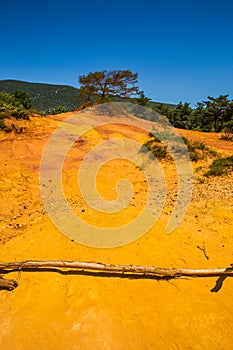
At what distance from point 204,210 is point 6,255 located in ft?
15.1

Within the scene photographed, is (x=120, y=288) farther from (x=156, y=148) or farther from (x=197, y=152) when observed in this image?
(x=197, y=152)

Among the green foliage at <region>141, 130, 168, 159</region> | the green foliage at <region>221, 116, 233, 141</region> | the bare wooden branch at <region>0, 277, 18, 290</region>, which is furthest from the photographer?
the green foliage at <region>221, 116, 233, 141</region>

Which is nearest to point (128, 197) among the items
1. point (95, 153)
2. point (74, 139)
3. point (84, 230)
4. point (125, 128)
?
point (84, 230)

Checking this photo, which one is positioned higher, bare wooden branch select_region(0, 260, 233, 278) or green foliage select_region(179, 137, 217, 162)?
green foliage select_region(179, 137, 217, 162)

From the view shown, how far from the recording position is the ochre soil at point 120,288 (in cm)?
302

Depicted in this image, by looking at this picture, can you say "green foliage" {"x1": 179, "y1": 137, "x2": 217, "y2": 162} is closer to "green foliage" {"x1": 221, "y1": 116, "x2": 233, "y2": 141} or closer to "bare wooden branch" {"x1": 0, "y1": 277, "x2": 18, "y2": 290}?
"green foliage" {"x1": 221, "y1": 116, "x2": 233, "y2": 141}

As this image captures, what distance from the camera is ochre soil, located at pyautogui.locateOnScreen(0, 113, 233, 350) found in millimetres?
3016

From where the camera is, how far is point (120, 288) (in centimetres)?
372

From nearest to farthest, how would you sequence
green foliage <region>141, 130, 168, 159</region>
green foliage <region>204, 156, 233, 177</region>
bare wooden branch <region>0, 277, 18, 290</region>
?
bare wooden branch <region>0, 277, 18, 290</region> → green foliage <region>204, 156, 233, 177</region> → green foliage <region>141, 130, 168, 159</region>

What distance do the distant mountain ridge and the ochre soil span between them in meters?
45.0

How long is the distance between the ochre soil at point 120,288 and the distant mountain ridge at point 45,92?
1770 inches

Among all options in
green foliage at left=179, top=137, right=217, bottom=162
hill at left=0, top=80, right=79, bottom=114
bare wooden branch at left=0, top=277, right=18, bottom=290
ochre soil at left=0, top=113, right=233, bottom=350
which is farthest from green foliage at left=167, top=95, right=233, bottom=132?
hill at left=0, top=80, right=79, bottom=114

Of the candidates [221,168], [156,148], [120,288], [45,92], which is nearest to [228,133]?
[156,148]

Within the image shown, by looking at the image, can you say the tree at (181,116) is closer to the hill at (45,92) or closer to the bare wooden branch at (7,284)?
the bare wooden branch at (7,284)
